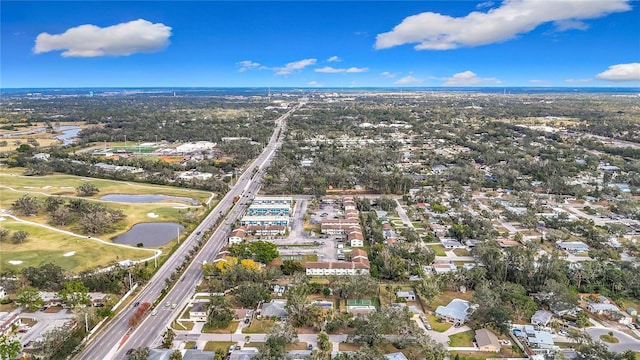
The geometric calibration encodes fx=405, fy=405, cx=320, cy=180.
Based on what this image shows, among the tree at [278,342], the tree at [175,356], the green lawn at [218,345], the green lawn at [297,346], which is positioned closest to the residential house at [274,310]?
the tree at [278,342]

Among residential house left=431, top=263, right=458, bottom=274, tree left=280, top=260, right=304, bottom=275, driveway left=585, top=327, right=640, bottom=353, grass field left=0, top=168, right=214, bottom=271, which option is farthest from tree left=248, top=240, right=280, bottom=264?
driveway left=585, top=327, right=640, bottom=353

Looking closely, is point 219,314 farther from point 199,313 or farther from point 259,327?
point 259,327

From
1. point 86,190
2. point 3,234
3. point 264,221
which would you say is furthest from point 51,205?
point 264,221

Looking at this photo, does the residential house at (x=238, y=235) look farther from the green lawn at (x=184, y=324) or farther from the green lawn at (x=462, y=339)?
the green lawn at (x=462, y=339)

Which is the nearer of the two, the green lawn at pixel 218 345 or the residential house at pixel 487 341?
the residential house at pixel 487 341

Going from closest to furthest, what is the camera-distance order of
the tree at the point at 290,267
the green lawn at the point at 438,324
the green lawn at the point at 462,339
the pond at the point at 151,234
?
the green lawn at the point at 462,339, the green lawn at the point at 438,324, the tree at the point at 290,267, the pond at the point at 151,234
